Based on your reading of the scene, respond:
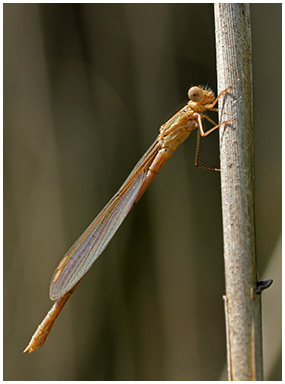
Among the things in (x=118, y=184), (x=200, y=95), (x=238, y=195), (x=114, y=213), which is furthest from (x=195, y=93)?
(x=118, y=184)

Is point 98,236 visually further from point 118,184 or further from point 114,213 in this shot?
A: point 118,184

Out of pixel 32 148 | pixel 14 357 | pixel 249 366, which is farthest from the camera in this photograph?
pixel 32 148

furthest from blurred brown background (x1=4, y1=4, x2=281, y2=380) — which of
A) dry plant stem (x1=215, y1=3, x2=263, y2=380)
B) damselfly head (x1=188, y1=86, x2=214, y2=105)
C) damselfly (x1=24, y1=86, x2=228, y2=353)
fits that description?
dry plant stem (x1=215, y1=3, x2=263, y2=380)

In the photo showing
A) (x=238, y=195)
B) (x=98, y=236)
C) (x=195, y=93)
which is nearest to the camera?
(x=238, y=195)

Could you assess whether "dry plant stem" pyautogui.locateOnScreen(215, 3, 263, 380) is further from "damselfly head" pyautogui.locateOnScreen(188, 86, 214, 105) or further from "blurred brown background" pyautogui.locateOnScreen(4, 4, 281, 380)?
"blurred brown background" pyautogui.locateOnScreen(4, 4, 281, 380)

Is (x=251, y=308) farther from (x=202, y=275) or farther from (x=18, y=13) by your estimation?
(x=18, y=13)

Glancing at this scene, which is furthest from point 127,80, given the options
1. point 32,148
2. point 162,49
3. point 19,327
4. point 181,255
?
point 19,327

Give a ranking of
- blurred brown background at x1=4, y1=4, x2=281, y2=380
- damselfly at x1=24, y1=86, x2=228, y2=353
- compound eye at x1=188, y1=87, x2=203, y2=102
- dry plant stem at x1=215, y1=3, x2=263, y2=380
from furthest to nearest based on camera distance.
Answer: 1. blurred brown background at x1=4, y1=4, x2=281, y2=380
2. damselfly at x1=24, y1=86, x2=228, y2=353
3. compound eye at x1=188, y1=87, x2=203, y2=102
4. dry plant stem at x1=215, y1=3, x2=263, y2=380
